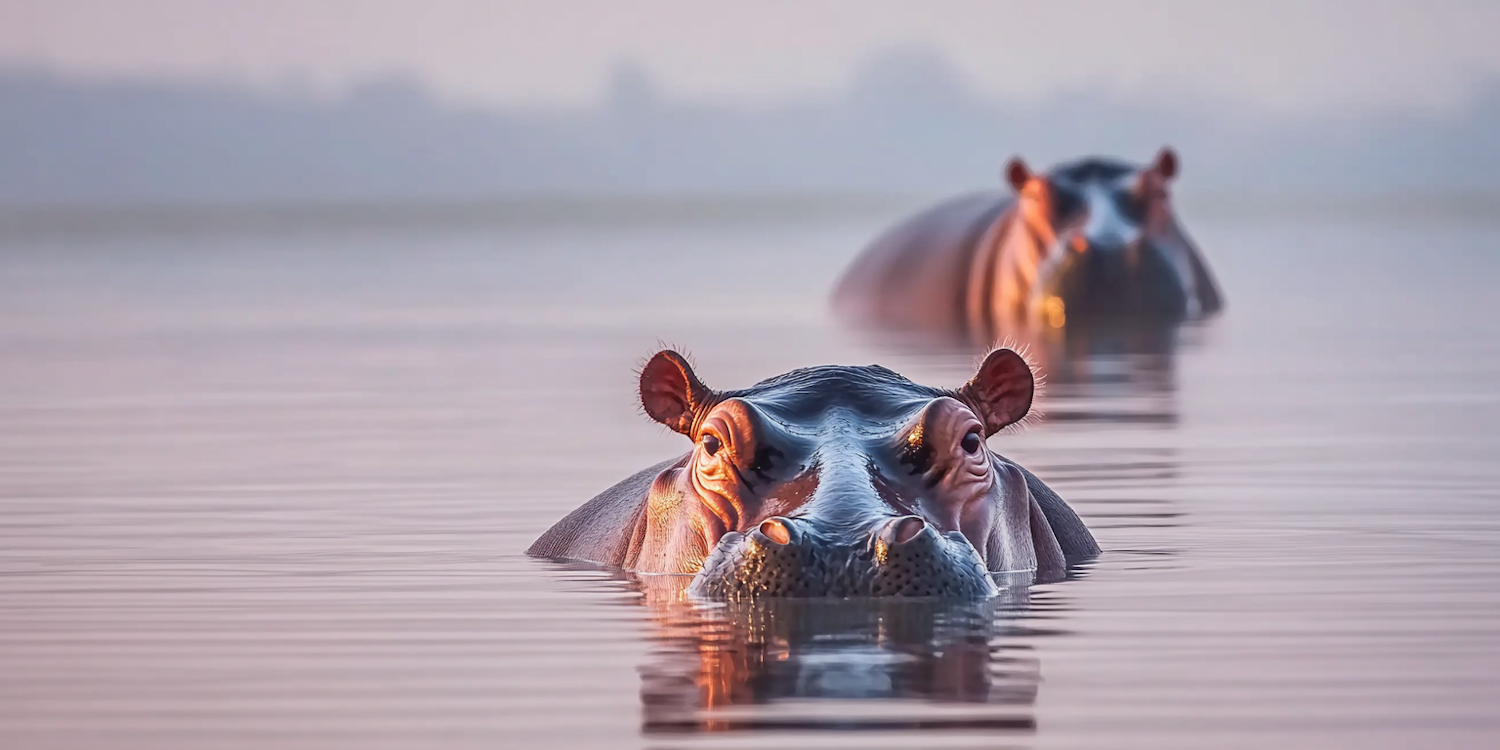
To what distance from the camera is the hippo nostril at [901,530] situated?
742 cm

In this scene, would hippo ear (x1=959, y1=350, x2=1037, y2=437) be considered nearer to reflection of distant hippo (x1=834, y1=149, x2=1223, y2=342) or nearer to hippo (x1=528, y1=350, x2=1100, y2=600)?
hippo (x1=528, y1=350, x2=1100, y2=600)

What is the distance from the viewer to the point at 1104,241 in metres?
26.3

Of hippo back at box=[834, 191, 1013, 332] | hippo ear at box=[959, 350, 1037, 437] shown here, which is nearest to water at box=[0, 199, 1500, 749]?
hippo ear at box=[959, 350, 1037, 437]

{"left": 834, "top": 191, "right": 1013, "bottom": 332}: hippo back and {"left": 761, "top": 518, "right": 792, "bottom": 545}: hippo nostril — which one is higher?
{"left": 834, "top": 191, "right": 1013, "bottom": 332}: hippo back

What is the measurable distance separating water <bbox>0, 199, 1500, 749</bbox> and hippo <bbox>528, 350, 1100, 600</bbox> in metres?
0.12

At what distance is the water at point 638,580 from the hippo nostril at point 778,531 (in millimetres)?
162

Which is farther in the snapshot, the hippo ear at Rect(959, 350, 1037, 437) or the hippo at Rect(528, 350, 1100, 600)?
the hippo ear at Rect(959, 350, 1037, 437)

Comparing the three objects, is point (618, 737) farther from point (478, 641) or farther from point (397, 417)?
point (397, 417)

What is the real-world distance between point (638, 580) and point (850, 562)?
158 centimetres

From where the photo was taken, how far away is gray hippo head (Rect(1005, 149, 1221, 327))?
85.6 ft

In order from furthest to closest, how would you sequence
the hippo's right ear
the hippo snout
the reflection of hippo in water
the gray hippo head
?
the gray hippo head, the hippo's right ear, the hippo snout, the reflection of hippo in water

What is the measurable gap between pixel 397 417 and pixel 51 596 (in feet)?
23.4

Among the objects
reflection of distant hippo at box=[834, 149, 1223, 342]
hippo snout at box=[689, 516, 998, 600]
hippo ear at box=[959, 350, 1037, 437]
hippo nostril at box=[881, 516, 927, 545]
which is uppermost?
reflection of distant hippo at box=[834, 149, 1223, 342]

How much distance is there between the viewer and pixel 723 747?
5.96 metres
